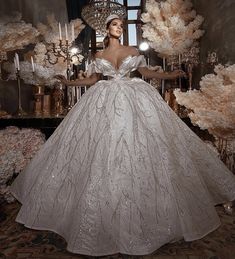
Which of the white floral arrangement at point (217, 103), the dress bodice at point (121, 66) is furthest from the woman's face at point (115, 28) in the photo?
the white floral arrangement at point (217, 103)

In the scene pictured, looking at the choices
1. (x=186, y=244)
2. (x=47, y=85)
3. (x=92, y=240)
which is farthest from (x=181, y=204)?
(x=47, y=85)

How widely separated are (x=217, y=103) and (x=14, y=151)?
2.10m

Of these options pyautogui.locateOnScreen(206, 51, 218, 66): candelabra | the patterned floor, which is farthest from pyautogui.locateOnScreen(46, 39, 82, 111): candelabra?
the patterned floor

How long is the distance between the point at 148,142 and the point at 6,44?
2414 millimetres

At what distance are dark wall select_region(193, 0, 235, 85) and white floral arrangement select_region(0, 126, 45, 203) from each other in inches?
92.0

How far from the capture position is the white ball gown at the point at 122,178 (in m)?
1.87

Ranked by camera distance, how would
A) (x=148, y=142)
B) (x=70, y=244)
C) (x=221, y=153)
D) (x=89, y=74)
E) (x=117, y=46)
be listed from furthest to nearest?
(x=221, y=153) < (x=89, y=74) < (x=117, y=46) < (x=148, y=142) < (x=70, y=244)

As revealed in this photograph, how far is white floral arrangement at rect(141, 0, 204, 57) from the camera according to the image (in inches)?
142

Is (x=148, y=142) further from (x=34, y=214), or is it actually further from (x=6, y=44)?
(x=6, y=44)

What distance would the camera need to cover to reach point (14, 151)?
2.93 m

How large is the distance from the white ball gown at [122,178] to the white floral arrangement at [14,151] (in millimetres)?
354

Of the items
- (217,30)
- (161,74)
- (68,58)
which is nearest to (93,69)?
(161,74)

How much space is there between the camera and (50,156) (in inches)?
96.3

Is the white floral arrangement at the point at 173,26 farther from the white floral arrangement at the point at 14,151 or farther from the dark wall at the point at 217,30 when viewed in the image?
the white floral arrangement at the point at 14,151
